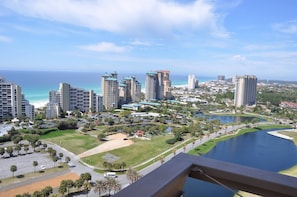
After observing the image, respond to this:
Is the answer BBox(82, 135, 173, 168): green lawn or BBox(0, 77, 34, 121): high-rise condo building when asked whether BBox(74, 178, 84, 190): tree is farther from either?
BBox(0, 77, 34, 121): high-rise condo building

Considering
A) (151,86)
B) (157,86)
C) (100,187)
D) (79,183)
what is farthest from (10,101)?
(157,86)

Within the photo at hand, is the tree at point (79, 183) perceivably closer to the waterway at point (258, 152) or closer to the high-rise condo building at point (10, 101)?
the waterway at point (258, 152)

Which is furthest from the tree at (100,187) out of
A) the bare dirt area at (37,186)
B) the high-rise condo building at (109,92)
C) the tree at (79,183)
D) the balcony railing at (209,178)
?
the high-rise condo building at (109,92)

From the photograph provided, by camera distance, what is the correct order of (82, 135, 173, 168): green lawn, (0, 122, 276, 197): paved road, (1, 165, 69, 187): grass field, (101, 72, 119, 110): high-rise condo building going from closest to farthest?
(1, 165, 69, 187): grass field → (0, 122, 276, 197): paved road → (82, 135, 173, 168): green lawn → (101, 72, 119, 110): high-rise condo building

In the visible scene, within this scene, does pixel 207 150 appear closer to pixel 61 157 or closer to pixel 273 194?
pixel 61 157

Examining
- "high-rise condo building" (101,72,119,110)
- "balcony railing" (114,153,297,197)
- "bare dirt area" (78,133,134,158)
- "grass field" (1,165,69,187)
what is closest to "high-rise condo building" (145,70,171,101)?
"high-rise condo building" (101,72,119,110)

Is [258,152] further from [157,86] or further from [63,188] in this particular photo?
[157,86]

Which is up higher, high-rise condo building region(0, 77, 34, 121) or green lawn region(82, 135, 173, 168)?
high-rise condo building region(0, 77, 34, 121)
